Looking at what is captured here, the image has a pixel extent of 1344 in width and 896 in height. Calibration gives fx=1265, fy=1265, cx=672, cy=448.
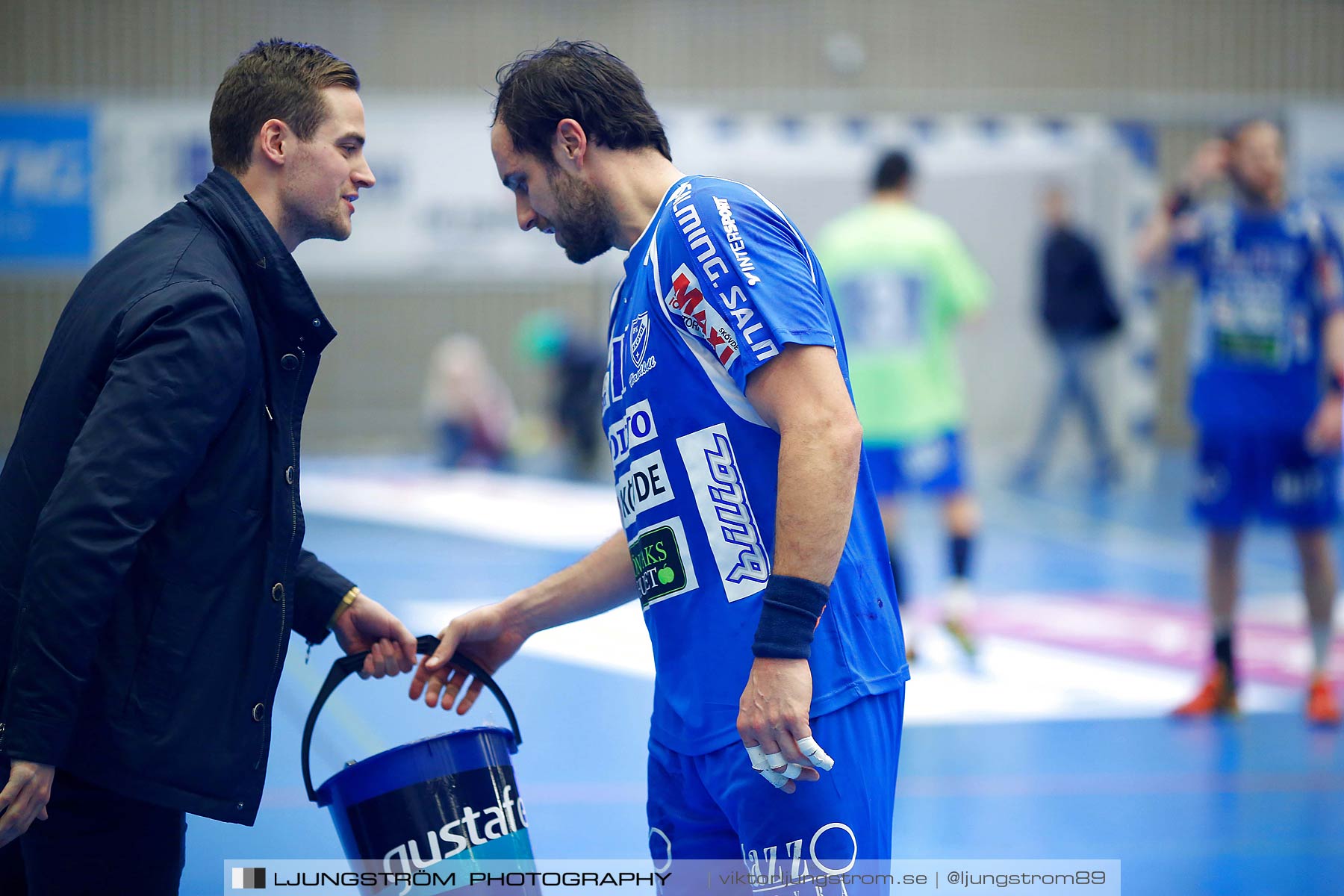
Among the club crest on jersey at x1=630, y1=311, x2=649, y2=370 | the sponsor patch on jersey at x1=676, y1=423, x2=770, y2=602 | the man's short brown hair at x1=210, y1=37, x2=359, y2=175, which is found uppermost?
the man's short brown hair at x1=210, y1=37, x2=359, y2=175

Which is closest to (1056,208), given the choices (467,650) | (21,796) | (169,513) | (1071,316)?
(1071,316)

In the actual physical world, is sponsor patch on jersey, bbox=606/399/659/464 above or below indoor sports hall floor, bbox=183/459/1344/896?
above

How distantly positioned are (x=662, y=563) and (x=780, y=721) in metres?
0.34

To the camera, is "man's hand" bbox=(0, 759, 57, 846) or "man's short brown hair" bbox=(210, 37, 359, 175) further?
"man's short brown hair" bbox=(210, 37, 359, 175)

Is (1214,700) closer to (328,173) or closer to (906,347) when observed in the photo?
(906,347)

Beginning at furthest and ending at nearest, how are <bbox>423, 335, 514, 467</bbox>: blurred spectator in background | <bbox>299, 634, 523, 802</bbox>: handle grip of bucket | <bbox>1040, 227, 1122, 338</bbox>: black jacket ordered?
<bbox>423, 335, 514, 467</bbox>: blurred spectator in background → <bbox>1040, 227, 1122, 338</bbox>: black jacket → <bbox>299, 634, 523, 802</bbox>: handle grip of bucket

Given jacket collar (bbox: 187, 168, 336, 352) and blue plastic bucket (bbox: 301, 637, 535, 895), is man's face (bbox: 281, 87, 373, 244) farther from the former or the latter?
blue plastic bucket (bbox: 301, 637, 535, 895)

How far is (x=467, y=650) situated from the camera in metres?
2.52

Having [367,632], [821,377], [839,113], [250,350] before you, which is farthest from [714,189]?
[839,113]

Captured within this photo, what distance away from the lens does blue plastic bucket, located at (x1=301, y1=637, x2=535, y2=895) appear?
6.89 feet

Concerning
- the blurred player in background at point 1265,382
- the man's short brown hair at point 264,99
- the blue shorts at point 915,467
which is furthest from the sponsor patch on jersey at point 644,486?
the blue shorts at point 915,467

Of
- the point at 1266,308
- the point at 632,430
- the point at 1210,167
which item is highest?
the point at 1210,167

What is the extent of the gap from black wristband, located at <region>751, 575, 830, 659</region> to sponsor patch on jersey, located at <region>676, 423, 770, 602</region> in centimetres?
11

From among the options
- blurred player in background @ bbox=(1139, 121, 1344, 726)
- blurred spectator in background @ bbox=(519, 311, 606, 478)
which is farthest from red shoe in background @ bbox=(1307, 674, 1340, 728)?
blurred spectator in background @ bbox=(519, 311, 606, 478)
